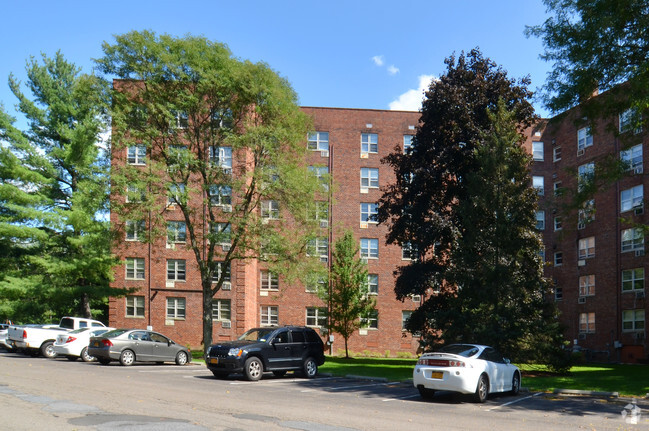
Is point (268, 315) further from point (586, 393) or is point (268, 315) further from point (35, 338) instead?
point (586, 393)

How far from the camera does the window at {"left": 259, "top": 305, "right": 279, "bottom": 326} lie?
167 feet

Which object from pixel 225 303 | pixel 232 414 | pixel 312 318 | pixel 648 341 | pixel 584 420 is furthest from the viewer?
pixel 312 318

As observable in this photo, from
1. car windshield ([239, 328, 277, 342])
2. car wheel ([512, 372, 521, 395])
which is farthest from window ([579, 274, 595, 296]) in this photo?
car windshield ([239, 328, 277, 342])

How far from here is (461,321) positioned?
25.1 metres

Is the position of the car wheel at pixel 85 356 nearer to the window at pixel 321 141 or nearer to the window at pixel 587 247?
the window at pixel 321 141

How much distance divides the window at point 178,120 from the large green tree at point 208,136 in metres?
0.05

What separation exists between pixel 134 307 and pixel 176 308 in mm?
3194

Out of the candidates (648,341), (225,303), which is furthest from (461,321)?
(225,303)

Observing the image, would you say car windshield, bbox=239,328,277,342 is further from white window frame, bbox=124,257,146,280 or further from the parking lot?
white window frame, bbox=124,257,146,280

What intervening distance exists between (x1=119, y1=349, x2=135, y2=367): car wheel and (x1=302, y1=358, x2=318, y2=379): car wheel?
25.1 feet

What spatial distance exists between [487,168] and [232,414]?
17.2m

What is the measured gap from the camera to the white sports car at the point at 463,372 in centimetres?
1523

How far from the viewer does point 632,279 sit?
4231 cm

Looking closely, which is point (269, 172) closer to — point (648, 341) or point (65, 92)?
point (65, 92)
